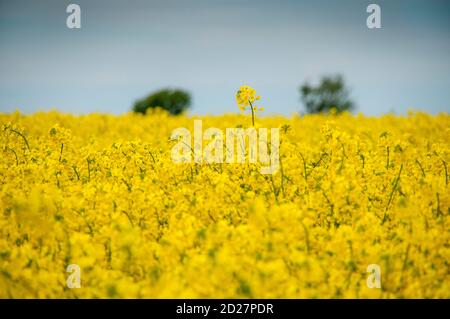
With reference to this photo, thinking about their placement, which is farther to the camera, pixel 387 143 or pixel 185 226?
pixel 387 143

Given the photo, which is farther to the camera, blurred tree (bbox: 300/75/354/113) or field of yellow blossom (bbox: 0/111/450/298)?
blurred tree (bbox: 300/75/354/113)

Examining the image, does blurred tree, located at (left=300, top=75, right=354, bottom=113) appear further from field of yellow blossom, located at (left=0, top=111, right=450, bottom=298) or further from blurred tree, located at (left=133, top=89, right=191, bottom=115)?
field of yellow blossom, located at (left=0, top=111, right=450, bottom=298)

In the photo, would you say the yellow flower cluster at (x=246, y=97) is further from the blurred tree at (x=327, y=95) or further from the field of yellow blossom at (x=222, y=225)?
the blurred tree at (x=327, y=95)

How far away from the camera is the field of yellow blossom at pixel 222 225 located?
15.7 ft

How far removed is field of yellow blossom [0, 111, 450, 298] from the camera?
477cm

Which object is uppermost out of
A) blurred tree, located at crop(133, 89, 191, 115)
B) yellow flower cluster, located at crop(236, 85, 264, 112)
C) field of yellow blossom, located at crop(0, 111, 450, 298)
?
blurred tree, located at crop(133, 89, 191, 115)

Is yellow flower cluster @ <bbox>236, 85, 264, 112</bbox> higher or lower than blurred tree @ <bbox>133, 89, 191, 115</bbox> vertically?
lower

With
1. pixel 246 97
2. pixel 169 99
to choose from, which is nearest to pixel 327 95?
pixel 169 99

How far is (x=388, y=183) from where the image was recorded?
689 centimetres

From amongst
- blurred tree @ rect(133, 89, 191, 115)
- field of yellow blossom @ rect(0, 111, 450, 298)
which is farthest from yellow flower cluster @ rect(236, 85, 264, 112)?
blurred tree @ rect(133, 89, 191, 115)

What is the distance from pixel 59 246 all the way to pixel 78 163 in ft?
8.78
